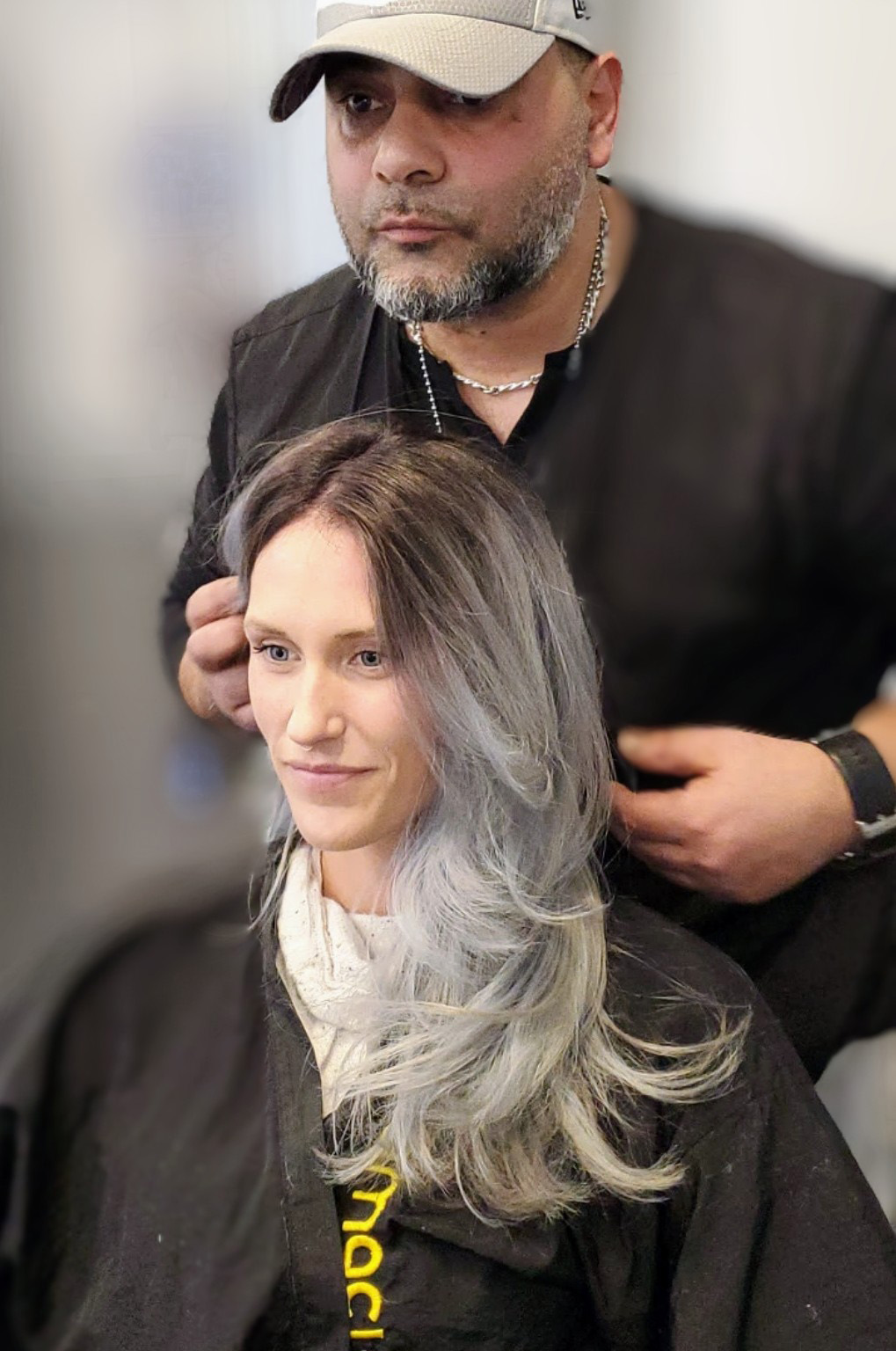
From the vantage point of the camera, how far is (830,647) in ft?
3.34

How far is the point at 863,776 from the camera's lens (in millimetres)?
1028

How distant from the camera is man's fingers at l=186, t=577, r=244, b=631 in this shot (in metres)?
1.06

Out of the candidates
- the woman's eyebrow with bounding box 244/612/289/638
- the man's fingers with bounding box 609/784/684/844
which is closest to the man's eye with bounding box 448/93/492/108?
the woman's eyebrow with bounding box 244/612/289/638

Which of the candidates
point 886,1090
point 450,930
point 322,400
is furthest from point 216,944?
point 886,1090

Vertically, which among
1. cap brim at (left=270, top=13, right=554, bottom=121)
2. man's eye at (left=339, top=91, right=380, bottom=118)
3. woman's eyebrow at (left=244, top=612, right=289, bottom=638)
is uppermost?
cap brim at (left=270, top=13, right=554, bottom=121)

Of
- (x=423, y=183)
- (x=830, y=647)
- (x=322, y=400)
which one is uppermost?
(x=423, y=183)

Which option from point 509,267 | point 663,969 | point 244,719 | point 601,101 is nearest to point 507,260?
point 509,267

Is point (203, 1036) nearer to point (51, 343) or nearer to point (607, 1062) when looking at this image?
point (607, 1062)

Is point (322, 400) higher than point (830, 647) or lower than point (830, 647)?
higher

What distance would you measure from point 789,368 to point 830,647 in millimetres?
196

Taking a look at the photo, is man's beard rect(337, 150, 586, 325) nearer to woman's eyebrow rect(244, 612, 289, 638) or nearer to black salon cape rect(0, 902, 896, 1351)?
woman's eyebrow rect(244, 612, 289, 638)

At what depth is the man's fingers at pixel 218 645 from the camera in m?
1.07

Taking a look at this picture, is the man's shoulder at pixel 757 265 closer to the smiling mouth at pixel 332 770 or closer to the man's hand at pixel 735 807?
the man's hand at pixel 735 807

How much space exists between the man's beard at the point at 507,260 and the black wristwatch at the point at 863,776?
0.38 m
